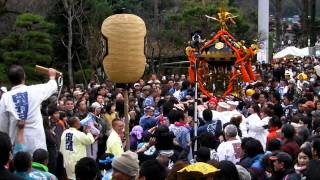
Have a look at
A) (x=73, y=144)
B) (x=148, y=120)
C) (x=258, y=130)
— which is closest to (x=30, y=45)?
(x=148, y=120)

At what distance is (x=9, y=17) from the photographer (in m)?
28.0

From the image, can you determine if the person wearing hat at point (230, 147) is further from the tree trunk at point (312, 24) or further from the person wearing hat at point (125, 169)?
the tree trunk at point (312, 24)

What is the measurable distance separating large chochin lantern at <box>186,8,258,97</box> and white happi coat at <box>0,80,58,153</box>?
35.7 ft

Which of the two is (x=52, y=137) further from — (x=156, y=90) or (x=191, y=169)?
(x=156, y=90)

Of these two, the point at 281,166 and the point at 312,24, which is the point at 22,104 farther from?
the point at 312,24

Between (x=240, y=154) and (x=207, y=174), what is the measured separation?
392 centimetres

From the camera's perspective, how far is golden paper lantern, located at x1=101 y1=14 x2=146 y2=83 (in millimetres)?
8961

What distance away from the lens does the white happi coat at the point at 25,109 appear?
782 centimetres

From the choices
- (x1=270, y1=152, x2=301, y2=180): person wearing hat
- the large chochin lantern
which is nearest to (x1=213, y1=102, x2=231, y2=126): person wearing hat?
(x1=270, y1=152, x2=301, y2=180): person wearing hat

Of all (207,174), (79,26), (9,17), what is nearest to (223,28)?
(79,26)

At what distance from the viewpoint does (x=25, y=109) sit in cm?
786

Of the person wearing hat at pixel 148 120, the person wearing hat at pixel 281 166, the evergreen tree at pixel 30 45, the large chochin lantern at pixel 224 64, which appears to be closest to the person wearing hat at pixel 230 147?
the person wearing hat at pixel 281 166

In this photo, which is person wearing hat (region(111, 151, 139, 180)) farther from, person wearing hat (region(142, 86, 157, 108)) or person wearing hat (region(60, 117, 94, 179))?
person wearing hat (region(142, 86, 157, 108))

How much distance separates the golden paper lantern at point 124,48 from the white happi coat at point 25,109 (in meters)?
1.22
